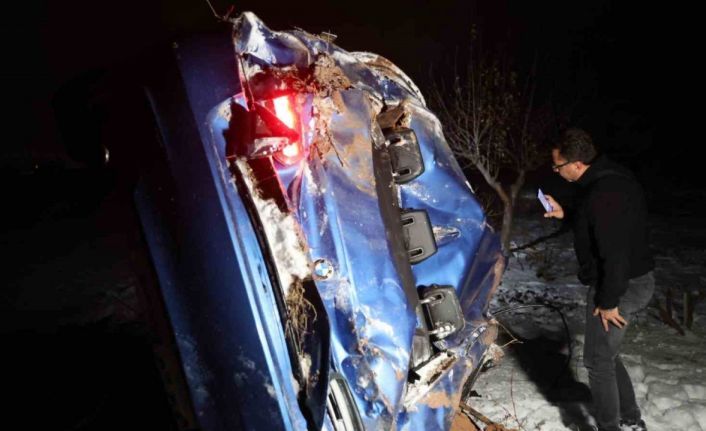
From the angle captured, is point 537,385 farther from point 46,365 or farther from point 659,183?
point 659,183

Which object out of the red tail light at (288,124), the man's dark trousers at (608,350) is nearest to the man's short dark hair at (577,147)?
the man's dark trousers at (608,350)

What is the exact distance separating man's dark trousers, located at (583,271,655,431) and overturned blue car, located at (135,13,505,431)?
1.42 m

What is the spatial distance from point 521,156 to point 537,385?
4.65 meters

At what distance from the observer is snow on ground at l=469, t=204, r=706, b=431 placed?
11.6 ft

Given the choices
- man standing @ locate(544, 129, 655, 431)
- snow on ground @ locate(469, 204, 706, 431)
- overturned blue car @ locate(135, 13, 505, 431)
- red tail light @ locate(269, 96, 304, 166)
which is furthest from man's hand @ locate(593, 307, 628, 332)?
red tail light @ locate(269, 96, 304, 166)

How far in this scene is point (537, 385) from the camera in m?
3.98

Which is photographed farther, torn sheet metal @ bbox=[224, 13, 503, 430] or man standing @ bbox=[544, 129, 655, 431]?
man standing @ bbox=[544, 129, 655, 431]

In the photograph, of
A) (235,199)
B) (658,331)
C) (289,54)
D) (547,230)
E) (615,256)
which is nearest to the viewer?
(235,199)

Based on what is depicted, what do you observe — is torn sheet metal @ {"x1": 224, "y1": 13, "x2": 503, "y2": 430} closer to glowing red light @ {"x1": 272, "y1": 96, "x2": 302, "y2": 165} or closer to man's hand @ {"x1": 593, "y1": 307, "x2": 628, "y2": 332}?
glowing red light @ {"x1": 272, "y1": 96, "x2": 302, "y2": 165}

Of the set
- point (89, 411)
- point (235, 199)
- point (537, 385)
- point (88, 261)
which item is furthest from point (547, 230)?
point (88, 261)

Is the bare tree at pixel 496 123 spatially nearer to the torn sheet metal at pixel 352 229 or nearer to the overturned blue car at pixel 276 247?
the torn sheet metal at pixel 352 229

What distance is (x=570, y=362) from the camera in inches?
170

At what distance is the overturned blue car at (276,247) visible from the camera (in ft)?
4.88

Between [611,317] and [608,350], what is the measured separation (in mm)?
263
